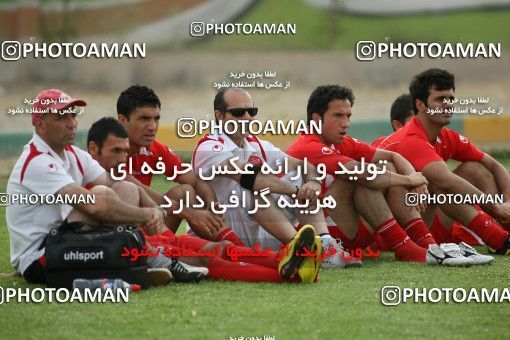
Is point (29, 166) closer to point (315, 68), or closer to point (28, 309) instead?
point (28, 309)

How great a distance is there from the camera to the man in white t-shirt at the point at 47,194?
727cm

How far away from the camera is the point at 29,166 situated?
735 centimetres

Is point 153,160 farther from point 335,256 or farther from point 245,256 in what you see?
point 335,256

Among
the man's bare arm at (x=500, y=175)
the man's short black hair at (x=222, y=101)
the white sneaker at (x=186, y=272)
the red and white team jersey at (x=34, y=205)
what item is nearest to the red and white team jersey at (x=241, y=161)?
the man's short black hair at (x=222, y=101)

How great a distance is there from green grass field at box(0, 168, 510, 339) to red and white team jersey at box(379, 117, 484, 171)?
6.10ft

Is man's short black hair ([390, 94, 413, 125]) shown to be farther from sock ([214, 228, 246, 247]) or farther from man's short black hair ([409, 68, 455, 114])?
sock ([214, 228, 246, 247])

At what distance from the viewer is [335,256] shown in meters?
8.59

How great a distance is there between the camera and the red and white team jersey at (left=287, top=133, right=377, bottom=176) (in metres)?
8.87

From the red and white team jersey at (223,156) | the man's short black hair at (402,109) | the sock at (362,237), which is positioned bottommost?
the sock at (362,237)

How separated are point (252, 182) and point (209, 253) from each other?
787mm

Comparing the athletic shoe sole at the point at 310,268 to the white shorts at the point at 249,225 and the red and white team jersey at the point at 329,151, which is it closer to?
the white shorts at the point at 249,225

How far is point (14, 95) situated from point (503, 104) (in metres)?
12.1

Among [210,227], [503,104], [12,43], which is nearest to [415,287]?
[210,227]

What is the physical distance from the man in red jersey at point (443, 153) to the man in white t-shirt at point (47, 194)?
9.71ft
